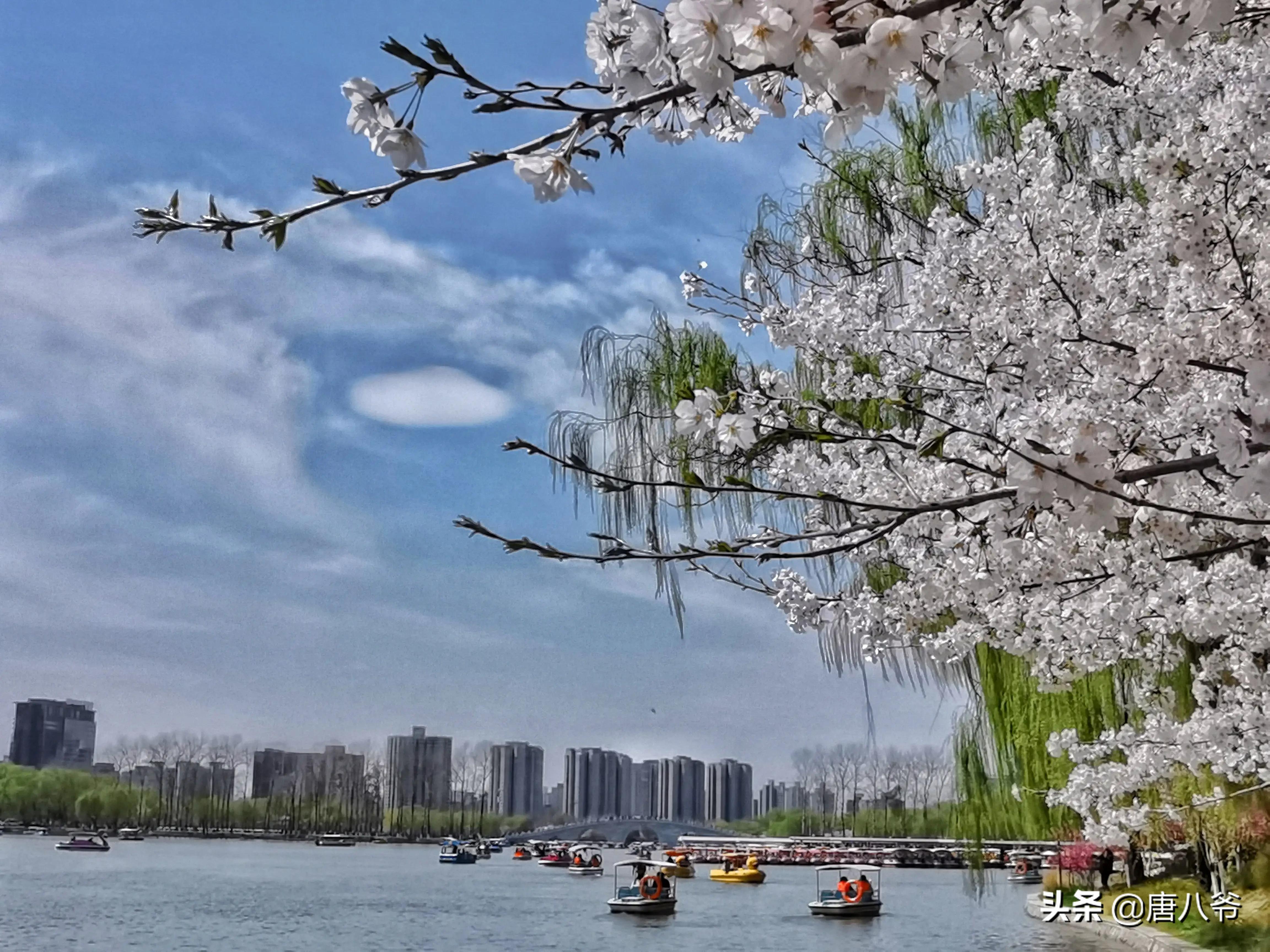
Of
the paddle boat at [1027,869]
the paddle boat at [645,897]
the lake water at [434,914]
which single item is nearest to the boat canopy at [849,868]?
the lake water at [434,914]

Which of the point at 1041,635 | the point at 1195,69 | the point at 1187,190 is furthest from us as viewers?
the point at 1041,635

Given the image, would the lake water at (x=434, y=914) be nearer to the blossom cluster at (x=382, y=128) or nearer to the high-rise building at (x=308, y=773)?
the high-rise building at (x=308, y=773)

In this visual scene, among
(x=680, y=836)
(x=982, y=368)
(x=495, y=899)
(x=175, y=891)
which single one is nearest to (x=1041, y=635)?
(x=982, y=368)

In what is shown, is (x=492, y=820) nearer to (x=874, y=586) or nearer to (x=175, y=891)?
(x=175, y=891)

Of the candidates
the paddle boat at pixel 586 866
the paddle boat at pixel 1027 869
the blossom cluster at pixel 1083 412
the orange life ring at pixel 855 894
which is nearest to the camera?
the blossom cluster at pixel 1083 412

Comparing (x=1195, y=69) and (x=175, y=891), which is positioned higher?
(x=1195, y=69)

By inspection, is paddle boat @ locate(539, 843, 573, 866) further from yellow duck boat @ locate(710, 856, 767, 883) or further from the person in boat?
the person in boat

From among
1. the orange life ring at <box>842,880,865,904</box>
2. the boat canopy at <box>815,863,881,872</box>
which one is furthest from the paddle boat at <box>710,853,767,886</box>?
the orange life ring at <box>842,880,865,904</box>
